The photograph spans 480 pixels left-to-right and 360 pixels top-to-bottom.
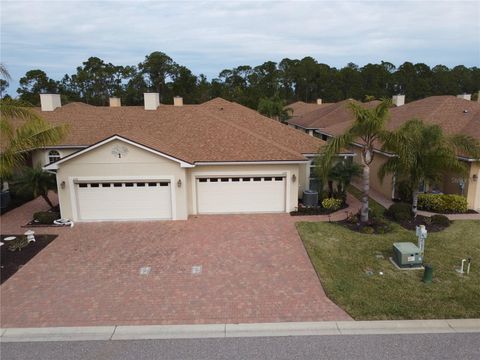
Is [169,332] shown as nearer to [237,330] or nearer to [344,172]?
[237,330]

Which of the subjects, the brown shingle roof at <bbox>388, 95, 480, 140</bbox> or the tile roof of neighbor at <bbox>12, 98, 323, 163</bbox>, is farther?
the brown shingle roof at <bbox>388, 95, 480, 140</bbox>

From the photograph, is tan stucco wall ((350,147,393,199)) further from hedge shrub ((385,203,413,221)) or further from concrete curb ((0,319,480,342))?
concrete curb ((0,319,480,342))

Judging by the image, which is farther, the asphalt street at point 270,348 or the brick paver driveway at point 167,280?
the brick paver driveway at point 167,280

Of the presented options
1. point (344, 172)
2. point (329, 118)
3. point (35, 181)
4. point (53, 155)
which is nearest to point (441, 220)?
point (344, 172)

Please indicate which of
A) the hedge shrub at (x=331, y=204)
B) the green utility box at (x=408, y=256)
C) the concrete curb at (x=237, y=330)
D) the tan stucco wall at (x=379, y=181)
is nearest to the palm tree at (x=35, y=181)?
the concrete curb at (x=237, y=330)

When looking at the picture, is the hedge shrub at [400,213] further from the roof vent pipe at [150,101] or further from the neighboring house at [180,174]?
the roof vent pipe at [150,101]

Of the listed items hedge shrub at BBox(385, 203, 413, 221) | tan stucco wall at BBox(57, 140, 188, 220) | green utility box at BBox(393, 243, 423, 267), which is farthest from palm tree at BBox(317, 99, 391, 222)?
tan stucco wall at BBox(57, 140, 188, 220)
